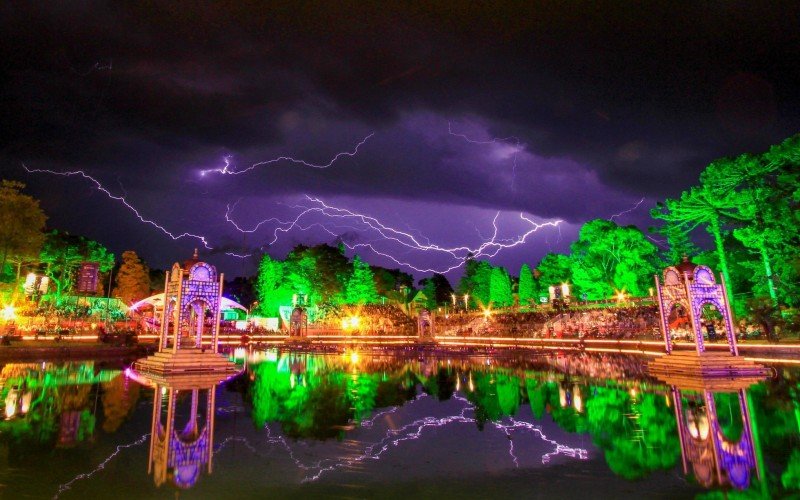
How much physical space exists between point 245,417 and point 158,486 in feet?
12.8

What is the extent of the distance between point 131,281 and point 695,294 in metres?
65.9

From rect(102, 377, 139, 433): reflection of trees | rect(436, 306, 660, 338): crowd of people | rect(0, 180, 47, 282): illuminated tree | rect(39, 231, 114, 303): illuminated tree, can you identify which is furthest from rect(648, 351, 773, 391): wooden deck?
rect(39, 231, 114, 303): illuminated tree

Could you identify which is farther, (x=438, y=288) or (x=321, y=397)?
(x=438, y=288)

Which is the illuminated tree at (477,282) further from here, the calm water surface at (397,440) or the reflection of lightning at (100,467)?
the reflection of lightning at (100,467)

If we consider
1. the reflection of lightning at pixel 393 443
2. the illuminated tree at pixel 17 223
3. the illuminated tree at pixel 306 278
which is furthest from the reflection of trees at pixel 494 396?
the illuminated tree at pixel 306 278

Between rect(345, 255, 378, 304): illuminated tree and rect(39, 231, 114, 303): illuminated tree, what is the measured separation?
27.8 m

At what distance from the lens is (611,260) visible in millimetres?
42500

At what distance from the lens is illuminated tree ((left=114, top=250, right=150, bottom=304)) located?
200 feet

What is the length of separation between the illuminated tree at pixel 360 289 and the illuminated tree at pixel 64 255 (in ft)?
91.1

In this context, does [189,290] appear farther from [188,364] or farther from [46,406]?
[46,406]

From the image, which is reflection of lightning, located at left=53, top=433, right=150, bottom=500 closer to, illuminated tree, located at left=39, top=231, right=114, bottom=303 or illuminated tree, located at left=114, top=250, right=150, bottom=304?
illuminated tree, located at left=39, top=231, right=114, bottom=303

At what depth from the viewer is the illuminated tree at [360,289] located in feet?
168

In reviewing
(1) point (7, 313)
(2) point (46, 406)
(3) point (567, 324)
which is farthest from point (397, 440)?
(1) point (7, 313)

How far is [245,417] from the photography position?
353 inches
